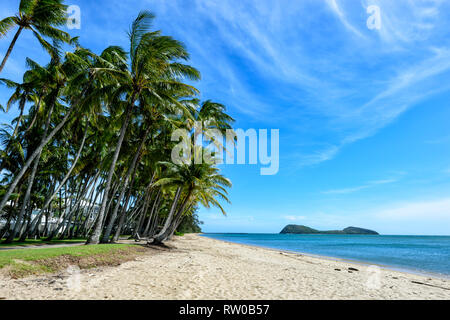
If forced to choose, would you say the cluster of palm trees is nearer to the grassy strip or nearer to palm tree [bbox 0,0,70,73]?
palm tree [bbox 0,0,70,73]

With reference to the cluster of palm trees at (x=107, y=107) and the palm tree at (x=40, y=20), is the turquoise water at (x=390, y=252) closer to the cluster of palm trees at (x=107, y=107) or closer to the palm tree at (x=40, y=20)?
the cluster of palm trees at (x=107, y=107)

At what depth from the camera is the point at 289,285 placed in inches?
281

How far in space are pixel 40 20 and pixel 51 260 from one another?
10565 mm

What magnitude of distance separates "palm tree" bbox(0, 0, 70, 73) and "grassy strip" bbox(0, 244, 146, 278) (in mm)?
8171

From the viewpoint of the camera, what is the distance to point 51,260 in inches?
279

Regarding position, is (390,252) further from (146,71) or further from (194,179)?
(146,71)

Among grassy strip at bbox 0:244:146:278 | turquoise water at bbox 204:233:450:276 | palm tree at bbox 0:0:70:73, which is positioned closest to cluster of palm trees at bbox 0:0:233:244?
palm tree at bbox 0:0:70:73

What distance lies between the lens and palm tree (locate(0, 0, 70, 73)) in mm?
9938

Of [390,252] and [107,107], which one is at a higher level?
[107,107]

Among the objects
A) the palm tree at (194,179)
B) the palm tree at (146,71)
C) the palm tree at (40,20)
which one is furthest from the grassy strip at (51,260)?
the palm tree at (40,20)

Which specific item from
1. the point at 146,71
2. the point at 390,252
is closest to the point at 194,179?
the point at 146,71
